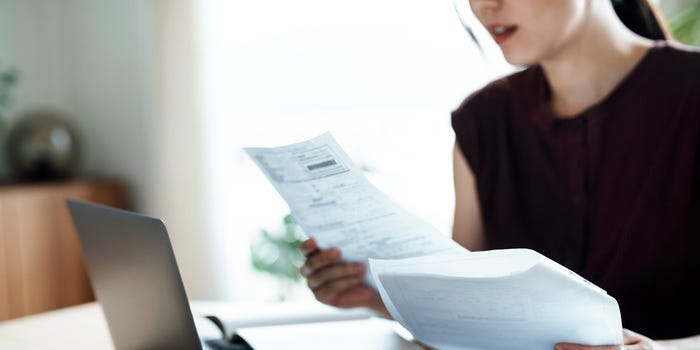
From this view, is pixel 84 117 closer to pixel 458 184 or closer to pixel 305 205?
pixel 458 184

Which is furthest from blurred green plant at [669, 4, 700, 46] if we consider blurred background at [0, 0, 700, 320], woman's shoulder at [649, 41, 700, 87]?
woman's shoulder at [649, 41, 700, 87]

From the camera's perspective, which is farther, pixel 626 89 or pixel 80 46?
pixel 80 46

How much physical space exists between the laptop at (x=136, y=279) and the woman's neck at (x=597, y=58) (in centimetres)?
66

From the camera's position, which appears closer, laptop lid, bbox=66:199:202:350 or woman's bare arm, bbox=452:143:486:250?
laptop lid, bbox=66:199:202:350

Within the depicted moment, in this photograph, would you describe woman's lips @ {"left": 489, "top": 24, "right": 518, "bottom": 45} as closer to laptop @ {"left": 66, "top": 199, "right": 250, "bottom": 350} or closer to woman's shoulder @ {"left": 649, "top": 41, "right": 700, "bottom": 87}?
woman's shoulder @ {"left": 649, "top": 41, "right": 700, "bottom": 87}

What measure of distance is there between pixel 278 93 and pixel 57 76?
49.5 inches

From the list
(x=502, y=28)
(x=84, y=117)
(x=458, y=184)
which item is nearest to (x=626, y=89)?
(x=502, y=28)

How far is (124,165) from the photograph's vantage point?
11.9 feet

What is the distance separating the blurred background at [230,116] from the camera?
9.67 ft

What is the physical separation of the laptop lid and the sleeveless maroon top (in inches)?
26.0

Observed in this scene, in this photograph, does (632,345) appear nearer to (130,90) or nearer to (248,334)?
(248,334)

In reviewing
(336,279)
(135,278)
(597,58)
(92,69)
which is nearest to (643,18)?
(597,58)

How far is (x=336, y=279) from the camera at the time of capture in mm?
1218

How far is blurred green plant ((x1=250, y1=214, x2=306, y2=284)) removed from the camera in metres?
3.20
